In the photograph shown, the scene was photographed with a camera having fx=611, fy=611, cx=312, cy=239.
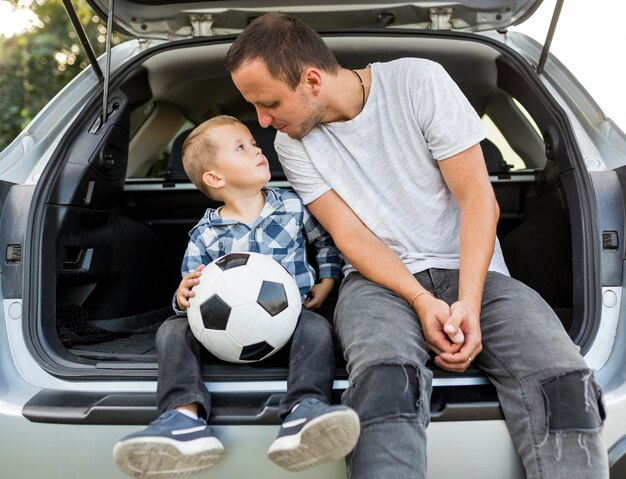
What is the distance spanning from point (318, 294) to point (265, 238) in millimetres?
253

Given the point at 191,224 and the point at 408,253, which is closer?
the point at 408,253

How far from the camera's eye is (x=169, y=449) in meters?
1.27

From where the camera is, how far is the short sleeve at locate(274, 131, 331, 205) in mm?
1888

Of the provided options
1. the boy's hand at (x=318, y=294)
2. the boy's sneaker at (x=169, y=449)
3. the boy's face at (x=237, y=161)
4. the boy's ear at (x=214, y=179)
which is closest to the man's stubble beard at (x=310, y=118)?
the boy's face at (x=237, y=161)

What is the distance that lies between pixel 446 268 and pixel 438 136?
1.24ft

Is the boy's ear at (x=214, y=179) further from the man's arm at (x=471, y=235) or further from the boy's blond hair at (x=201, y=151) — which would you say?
the man's arm at (x=471, y=235)

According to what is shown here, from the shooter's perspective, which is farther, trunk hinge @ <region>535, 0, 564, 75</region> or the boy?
trunk hinge @ <region>535, 0, 564, 75</region>

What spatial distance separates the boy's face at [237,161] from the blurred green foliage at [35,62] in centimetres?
701

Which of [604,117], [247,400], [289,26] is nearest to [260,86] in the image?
[289,26]

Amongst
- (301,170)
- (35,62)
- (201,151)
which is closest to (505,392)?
(301,170)

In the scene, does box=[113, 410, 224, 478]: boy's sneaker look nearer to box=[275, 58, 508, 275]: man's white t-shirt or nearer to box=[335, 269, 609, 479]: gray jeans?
box=[335, 269, 609, 479]: gray jeans

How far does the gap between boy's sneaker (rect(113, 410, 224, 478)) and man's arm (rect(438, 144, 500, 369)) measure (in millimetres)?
589

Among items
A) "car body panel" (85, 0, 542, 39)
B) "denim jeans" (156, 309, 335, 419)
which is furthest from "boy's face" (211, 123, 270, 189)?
"car body panel" (85, 0, 542, 39)

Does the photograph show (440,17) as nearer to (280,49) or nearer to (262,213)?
(280,49)
